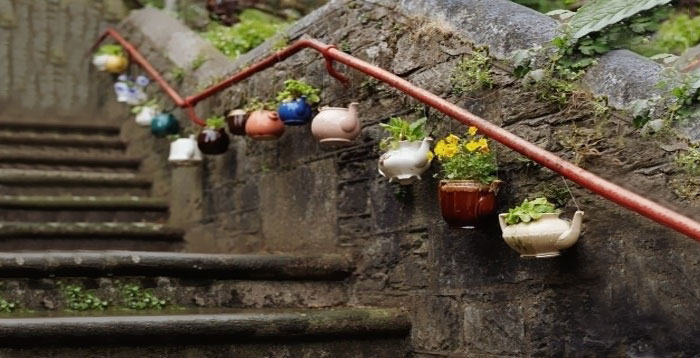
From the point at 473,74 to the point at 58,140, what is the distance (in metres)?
3.52

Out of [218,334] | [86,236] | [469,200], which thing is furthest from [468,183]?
[86,236]

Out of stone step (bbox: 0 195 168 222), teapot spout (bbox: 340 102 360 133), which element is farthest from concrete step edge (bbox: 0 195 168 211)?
teapot spout (bbox: 340 102 360 133)

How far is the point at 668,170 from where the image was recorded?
69.2 inches

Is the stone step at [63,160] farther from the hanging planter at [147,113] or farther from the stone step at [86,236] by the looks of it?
the stone step at [86,236]

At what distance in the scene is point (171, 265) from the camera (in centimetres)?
270

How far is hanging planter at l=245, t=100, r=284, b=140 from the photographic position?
3.18 meters

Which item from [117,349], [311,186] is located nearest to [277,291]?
[311,186]

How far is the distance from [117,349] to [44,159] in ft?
9.19

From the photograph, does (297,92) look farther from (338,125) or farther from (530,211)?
(530,211)

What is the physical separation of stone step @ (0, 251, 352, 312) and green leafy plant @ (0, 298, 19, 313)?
19 mm

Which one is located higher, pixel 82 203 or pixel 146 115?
pixel 146 115

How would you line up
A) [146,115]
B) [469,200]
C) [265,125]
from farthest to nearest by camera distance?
[146,115]
[265,125]
[469,200]

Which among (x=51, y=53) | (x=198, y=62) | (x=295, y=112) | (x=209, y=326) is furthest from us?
(x=51, y=53)

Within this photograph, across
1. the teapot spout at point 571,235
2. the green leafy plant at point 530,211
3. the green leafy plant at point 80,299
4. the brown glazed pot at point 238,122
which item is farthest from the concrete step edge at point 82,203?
the teapot spout at point 571,235
